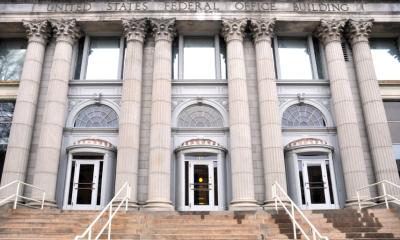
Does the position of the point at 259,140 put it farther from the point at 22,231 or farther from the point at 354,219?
the point at 22,231

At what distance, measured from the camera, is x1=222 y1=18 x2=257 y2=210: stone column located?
16.6 metres

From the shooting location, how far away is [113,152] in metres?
18.1

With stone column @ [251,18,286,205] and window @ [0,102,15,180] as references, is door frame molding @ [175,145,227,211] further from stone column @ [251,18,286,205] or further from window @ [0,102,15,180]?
window @ [0,102,15,180]

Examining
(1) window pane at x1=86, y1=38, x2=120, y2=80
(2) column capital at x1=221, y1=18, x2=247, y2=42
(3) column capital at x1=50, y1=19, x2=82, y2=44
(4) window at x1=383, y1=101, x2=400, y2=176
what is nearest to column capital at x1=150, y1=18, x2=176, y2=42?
(1) window pane at x1=86, y1=38, x2=120, y2=80

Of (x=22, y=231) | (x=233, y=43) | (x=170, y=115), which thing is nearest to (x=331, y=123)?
(x=233, y=43)

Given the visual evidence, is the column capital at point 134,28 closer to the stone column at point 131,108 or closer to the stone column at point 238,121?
the stone column at point 131,108

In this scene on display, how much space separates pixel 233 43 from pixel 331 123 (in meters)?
6.71

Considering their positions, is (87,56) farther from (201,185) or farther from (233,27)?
(201,185)

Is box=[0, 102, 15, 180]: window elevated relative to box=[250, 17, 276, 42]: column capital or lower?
lower

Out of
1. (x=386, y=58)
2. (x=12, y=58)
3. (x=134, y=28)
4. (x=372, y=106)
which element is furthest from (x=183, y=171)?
(x=386, y=58)

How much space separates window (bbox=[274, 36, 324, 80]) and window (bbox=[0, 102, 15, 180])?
48.1 feet

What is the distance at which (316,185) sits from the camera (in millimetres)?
17812

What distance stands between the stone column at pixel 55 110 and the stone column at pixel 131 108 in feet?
9.92

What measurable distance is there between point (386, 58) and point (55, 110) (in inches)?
731
